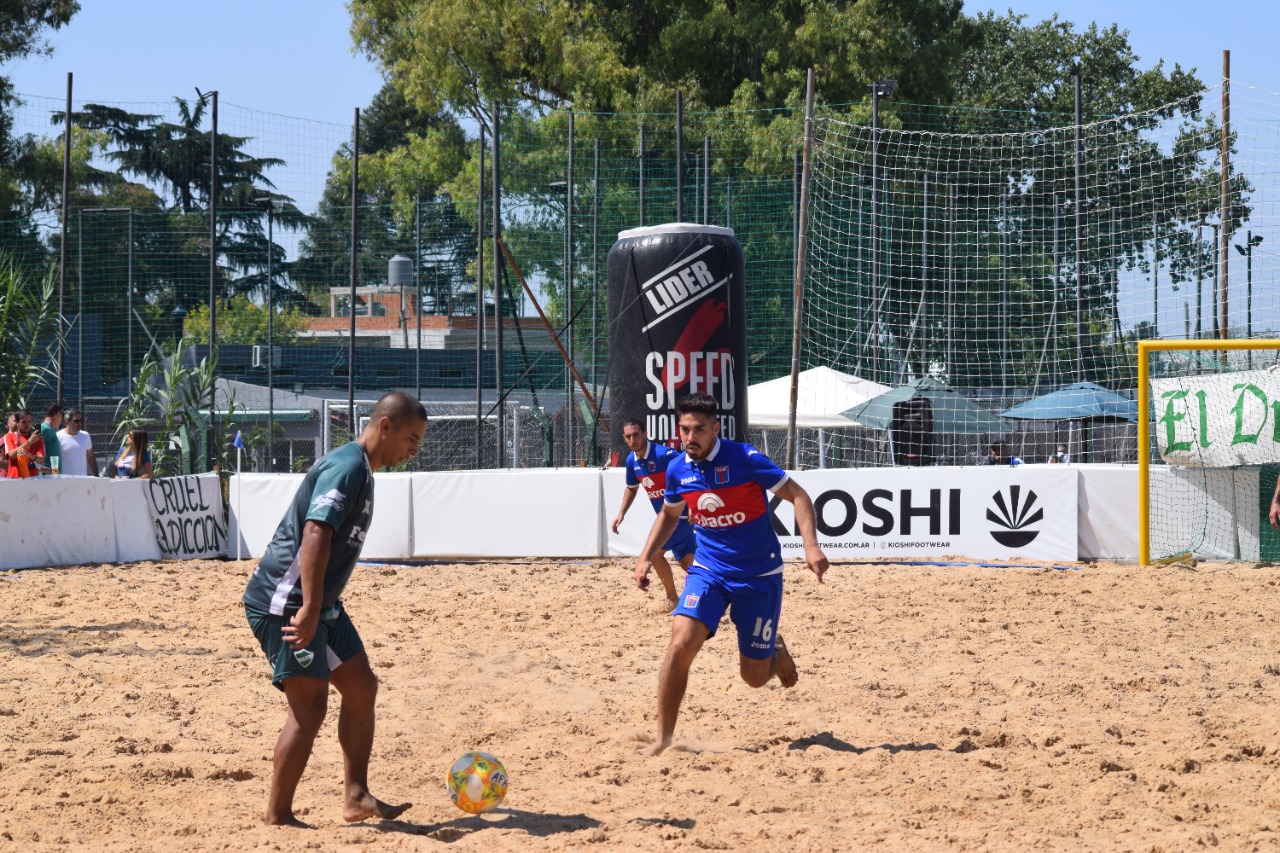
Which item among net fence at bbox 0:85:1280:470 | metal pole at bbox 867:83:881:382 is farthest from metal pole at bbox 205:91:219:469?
metal pole at bbox 867:83:881:382

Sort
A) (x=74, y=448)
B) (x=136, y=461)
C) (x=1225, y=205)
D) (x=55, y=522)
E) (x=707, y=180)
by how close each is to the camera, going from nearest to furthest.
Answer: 1. (x=1225, y=205)
2. (x=55, y=522)
3. (x=74, y=448)
4. (x=136, y=461)
5. (x=707, y=180)

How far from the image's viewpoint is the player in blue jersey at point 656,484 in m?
10.5

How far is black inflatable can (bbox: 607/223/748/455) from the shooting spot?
45.5ft

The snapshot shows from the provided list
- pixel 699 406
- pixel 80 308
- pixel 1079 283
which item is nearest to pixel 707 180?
pixel 1079 283

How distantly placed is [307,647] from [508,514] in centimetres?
1005

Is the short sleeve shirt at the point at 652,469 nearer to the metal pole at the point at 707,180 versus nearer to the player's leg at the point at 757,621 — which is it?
the player's leg at the point at 757,621

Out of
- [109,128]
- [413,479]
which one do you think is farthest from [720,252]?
[109,128]

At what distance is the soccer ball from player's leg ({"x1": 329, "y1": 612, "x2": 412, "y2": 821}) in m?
0.21

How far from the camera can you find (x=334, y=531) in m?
4.48

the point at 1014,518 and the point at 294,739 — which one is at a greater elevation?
the point at 1014,518

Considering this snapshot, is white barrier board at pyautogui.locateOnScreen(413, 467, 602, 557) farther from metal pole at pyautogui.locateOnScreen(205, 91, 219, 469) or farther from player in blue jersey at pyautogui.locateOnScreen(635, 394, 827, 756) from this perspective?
player in blue jersey at pyautogui.locateOnScreen(635, 394, 827, 756)

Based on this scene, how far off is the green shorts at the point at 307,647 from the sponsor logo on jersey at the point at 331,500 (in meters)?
0.39

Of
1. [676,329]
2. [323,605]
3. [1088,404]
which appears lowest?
[323,605]

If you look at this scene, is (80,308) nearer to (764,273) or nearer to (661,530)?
(764,273)
